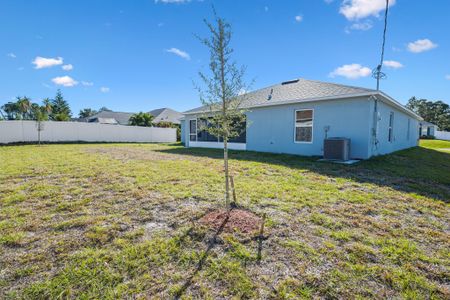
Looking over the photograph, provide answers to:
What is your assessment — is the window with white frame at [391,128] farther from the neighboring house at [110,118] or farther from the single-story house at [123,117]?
the neighboring house at [110,118]

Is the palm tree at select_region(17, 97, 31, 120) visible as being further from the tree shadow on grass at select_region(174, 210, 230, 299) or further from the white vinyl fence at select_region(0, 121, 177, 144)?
the tree shadow on grass at select_region(174, 210, 230, 299)

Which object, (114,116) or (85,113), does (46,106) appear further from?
(85,113)

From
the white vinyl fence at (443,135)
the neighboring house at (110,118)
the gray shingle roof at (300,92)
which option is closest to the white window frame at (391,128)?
the gray shingle roof at (300,92)

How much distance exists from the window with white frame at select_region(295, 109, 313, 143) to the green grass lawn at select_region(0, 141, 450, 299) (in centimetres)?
502

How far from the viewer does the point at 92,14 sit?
28.9 ft

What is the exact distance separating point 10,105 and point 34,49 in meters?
39.7

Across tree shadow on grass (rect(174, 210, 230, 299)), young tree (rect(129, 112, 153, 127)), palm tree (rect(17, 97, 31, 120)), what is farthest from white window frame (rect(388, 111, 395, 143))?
palm tree (rect(17, 97, 31, 120))

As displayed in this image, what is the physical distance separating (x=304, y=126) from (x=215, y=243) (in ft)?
28.0

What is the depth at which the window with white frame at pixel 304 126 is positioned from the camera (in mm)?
9735

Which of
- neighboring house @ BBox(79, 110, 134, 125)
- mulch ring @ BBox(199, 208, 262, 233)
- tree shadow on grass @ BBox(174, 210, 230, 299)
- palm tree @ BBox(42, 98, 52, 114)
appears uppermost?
palm tree @ BBox(42, 98, 52, 114)

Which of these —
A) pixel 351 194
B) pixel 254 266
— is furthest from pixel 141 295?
pixel 351 194

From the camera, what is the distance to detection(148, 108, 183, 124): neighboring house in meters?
33.2

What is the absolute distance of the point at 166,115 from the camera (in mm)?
34312

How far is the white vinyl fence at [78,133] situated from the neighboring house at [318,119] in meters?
13.0
